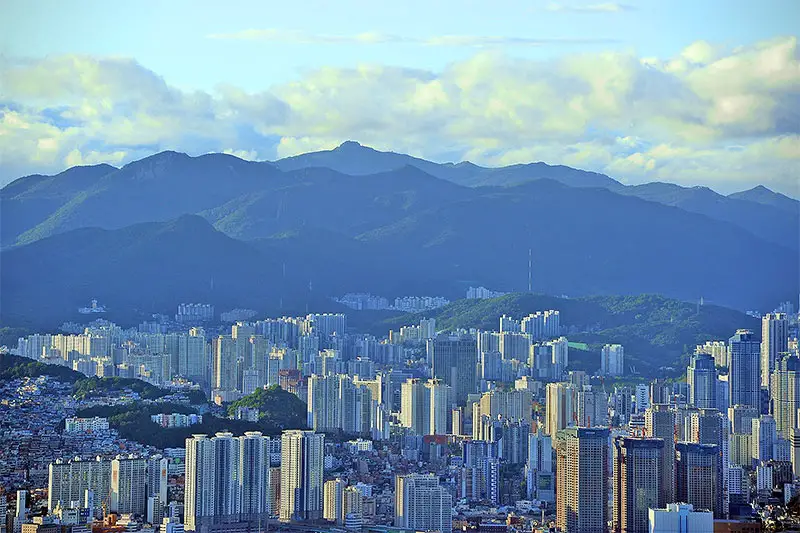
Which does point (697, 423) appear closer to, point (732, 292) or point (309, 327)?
point (309, 327)

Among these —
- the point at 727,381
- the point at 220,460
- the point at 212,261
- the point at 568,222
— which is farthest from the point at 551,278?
the point at 220,460

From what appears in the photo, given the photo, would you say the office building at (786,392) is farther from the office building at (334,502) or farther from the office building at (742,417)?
the office building at (334,502)

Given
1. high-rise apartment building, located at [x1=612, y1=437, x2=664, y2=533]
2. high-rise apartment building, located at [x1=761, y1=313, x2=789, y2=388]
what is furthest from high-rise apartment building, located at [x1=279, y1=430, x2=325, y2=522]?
high-rise apartment building, located at [x1=761, y1=313, x2=789, y2=388]

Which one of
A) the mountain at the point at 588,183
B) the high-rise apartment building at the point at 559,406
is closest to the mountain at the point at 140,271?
the mountain at the point at 588,183

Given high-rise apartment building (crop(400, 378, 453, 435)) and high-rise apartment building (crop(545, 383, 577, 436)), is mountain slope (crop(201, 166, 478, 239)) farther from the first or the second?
high-rise apartment building (crop(545, 383, 577, 436))

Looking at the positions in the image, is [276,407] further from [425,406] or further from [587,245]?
[587,245]
